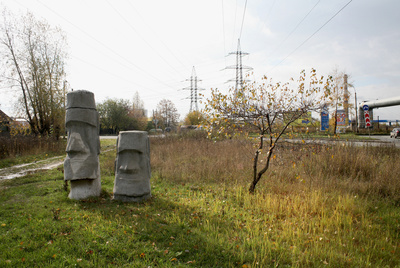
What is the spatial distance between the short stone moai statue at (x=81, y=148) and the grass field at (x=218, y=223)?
13.4 inches

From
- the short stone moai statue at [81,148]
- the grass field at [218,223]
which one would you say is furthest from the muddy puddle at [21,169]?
the short stone moai statue at [81,148]

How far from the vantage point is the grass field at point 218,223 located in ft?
10.6

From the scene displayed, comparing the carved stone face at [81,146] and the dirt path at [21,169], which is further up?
the carved stone face at [81,146]

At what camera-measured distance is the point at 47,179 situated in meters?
7.51

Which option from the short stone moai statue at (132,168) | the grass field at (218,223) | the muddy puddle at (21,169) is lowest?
the grass field at (218,223)

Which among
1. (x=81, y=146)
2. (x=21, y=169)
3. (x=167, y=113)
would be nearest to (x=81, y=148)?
(x=81, y=146)

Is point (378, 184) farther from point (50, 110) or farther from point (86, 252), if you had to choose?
point (50, 110)

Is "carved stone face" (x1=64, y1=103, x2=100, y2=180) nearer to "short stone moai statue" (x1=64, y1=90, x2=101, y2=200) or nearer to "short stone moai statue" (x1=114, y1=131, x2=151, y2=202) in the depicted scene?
"short stone moai statue" (x1=64, y1=90, x2=101, y2=200)

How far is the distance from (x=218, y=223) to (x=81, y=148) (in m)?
3.45

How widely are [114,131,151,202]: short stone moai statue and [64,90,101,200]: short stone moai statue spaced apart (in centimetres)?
61

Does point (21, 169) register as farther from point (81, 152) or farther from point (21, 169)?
point (81, 152)

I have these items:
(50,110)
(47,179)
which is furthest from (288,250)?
(50,110)

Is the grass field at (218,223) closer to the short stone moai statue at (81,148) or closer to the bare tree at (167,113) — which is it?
the short stone moai statue at (81,148)

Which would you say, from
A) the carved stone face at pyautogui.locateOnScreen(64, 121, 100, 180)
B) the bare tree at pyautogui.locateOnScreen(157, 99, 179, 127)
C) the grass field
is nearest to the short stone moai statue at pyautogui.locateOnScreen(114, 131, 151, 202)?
the grass field
